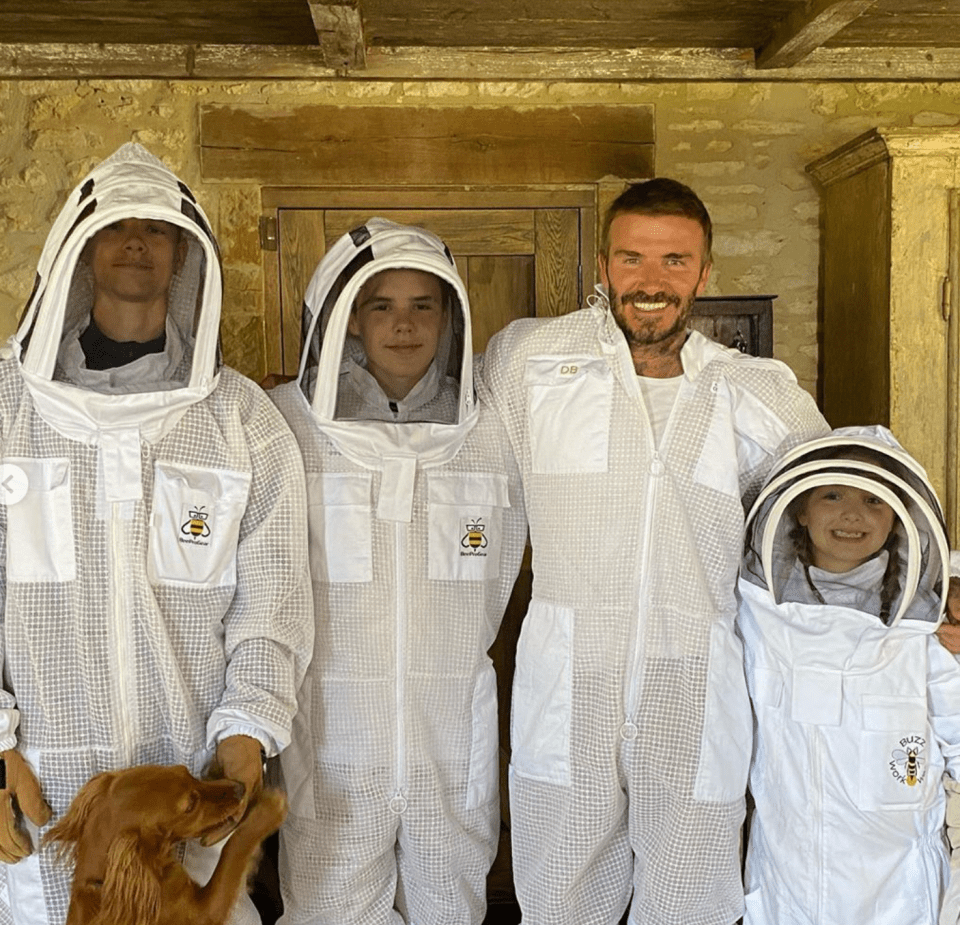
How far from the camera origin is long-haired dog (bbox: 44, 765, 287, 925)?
1.55m

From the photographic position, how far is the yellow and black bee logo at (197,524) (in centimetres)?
183

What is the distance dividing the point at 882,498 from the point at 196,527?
1.28 metres

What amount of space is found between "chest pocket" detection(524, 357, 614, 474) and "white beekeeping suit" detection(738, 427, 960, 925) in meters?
0.36

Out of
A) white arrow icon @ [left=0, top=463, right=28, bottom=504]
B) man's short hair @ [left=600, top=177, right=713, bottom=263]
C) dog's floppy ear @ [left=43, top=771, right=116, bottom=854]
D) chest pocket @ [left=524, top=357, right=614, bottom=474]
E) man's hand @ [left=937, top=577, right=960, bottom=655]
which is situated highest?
man's short hair @ [left=600, top=177, right=713, bottom=263]

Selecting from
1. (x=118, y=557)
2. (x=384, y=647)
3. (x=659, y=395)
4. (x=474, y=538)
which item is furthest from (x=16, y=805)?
(x=659, y=395)

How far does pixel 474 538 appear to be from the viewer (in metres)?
2.12

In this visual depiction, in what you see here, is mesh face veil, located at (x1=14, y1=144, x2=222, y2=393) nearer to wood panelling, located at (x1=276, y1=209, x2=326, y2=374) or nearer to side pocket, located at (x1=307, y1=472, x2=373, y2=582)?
side pocket, located at (x1=307, y1=472, x2=373, y2=582)

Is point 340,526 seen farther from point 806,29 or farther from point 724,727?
point 806,29

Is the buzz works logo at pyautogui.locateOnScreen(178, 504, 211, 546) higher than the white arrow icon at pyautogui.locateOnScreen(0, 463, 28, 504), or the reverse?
the white arrow icon at pyautogui.locateOnScreen(0, 463, 28, 504)

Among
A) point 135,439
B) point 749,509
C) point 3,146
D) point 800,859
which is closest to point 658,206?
point 749,509

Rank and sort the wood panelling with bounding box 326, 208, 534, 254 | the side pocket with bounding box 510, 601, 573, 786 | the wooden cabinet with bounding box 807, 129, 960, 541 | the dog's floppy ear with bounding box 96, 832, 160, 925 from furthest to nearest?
1. the wood panelling with bounding box 326, 208, 534, 254
2. the wooden cabinet with bounding box 807, 129, 960, 541
3. the side pocket with bounding box 510, 601, 573, 786
4. the dog's floppy ear with bounding box 96, 832, 160, 925

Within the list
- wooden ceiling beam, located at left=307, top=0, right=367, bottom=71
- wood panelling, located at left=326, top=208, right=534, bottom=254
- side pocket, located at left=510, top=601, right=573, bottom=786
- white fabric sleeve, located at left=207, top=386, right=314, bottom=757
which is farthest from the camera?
wood panelling, located at left=326, top=208, right=534, bottom=254

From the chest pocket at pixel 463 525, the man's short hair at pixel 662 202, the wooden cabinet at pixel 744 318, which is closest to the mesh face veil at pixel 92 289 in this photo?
the chest pocket at pixel 463 525

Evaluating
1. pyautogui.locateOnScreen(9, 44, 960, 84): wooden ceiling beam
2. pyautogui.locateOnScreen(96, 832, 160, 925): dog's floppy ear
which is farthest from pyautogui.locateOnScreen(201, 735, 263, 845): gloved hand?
pyautogui.locateOnScreen(9, 44, 960, 84): wooden ceiling beam
